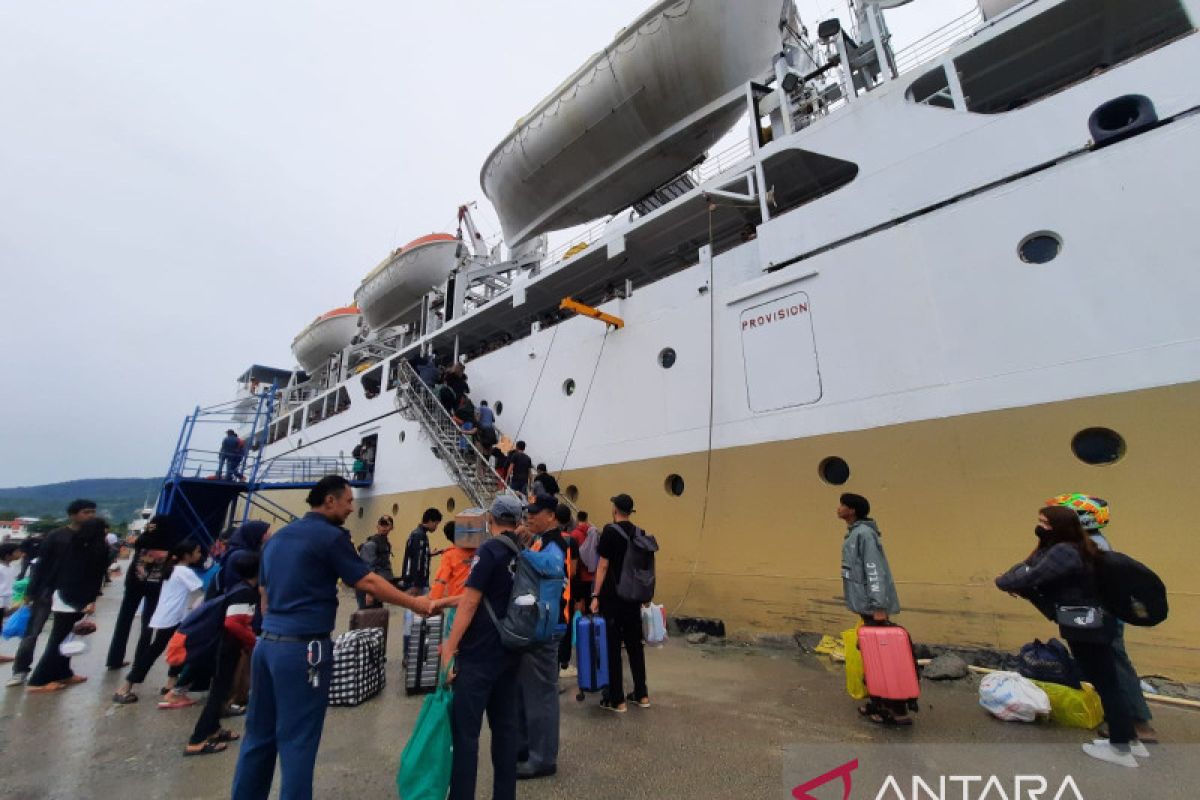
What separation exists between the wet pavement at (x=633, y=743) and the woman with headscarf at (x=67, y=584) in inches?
8.6

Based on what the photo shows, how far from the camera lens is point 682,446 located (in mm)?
7223

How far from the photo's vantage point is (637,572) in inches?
155

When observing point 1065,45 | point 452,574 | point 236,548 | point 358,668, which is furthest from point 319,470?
point 1065,45

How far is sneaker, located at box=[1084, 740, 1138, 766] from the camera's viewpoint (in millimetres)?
2816

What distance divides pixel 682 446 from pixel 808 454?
1.74 m

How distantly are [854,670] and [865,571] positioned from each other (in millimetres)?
736

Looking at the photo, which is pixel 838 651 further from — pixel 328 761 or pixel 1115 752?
pixel 328 761

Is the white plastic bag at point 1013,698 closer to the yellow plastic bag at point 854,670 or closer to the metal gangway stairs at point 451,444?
the yellow plastic bag at point 854,670

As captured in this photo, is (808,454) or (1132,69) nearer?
(1132,69)

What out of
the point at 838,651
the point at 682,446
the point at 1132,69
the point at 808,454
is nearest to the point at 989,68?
the point at 1132,69

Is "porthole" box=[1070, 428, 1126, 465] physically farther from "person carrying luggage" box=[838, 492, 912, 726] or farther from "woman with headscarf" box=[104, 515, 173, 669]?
"woman with headscarf" box=[104, 515, 173, 669]

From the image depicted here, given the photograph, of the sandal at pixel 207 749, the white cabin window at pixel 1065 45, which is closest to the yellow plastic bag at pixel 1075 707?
the sandal at pixel 207 749

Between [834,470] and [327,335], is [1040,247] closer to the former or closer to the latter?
[834,470]

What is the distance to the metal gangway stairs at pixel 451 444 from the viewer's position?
30.1 ft
